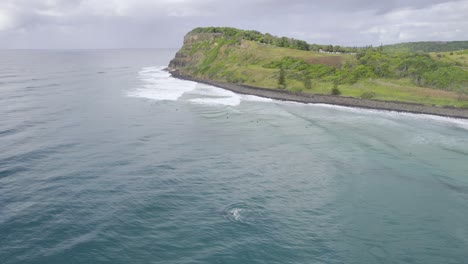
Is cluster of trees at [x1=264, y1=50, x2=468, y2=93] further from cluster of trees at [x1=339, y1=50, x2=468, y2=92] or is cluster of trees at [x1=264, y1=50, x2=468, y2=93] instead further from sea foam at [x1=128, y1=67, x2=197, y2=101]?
sea foam at [x1=128, y1=67, x2=197, y2=101]

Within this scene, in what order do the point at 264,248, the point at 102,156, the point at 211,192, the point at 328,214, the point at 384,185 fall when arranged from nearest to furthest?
the point at 264,248 → the point at 328,214 → the point at 211,192 → the point at 384,185 → the point at 102,156

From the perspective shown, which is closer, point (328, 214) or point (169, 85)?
point (328, 214)

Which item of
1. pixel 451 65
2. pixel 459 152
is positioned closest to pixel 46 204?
pixel 459 152

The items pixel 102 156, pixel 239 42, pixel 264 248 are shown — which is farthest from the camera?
pixel 239 42

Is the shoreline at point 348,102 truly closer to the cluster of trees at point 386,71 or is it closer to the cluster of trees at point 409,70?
the cluster of trees at point 386,71

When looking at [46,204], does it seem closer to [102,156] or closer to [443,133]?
[102,156]

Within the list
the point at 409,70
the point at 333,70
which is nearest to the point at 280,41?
the point at 333,70

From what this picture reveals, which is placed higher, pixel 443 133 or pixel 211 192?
pixel 443 133

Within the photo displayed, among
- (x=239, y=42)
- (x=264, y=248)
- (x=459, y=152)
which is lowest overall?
(x=264, y=248)
